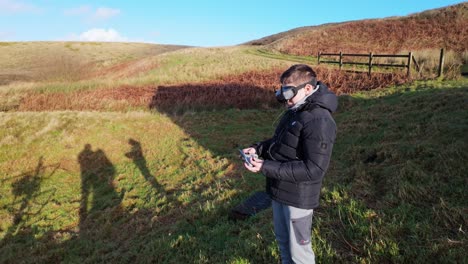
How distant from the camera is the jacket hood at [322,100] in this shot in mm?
2781

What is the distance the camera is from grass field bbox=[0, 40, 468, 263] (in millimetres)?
4207

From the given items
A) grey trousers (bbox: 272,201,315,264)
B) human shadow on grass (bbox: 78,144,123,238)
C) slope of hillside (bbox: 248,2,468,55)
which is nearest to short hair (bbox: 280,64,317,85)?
grey trousers (bbox: 272,201,315,264)

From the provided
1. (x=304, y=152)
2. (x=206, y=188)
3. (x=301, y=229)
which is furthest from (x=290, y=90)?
(x=206, y=188)

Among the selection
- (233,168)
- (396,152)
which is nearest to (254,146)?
(396,152)

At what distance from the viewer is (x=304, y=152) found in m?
2.77

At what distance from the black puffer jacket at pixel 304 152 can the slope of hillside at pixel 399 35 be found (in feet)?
96.4

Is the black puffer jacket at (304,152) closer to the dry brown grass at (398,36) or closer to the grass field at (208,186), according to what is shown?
the grass field at (208,186)

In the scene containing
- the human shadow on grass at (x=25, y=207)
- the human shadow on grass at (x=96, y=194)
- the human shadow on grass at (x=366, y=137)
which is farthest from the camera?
the human shadow on grass at (x=96, y=194)

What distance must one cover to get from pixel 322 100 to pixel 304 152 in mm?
481

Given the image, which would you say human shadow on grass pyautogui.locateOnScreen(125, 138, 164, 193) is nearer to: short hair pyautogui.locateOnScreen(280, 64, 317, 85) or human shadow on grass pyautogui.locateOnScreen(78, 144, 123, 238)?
human shadow on grass pyautogui.locateOnScreen(78, 144, 123, 238)

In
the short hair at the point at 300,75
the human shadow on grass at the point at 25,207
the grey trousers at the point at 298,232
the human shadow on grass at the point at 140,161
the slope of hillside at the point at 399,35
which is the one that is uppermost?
the slope of hillside at the point at 399,35

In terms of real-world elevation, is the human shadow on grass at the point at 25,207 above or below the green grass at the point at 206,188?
below

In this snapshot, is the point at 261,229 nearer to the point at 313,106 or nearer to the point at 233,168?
the point at 313,106

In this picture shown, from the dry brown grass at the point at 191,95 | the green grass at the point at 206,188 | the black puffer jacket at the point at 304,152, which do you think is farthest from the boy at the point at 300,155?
the dry brown grass at the point at 191,95
